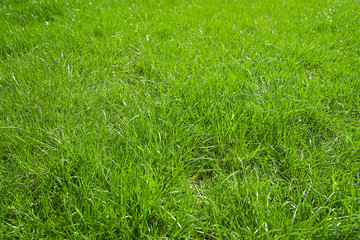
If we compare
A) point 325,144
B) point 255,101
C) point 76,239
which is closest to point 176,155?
point 76,239

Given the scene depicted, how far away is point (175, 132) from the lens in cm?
210

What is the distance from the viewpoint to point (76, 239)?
4.42 ft

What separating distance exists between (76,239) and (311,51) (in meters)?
3.36

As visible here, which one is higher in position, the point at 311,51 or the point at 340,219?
the point at 311,51

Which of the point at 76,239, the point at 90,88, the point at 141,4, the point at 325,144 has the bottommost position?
the point at 325,144

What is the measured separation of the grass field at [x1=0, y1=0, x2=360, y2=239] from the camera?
Result: 4.80ft

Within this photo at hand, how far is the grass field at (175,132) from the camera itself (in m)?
1.46

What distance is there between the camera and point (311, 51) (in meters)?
3.32

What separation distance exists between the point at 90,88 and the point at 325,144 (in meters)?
2.29

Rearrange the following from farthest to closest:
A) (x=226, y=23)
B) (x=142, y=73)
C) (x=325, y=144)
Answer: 1. (x=226, y=23)
2. (x=142, y=73)
3. (x=325, y=144)

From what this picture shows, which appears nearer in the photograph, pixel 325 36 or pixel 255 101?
pixel 255 101

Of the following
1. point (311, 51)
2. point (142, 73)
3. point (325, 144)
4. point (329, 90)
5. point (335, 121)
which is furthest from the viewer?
point (311, 51)

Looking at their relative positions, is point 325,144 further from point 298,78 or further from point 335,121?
point 298,78

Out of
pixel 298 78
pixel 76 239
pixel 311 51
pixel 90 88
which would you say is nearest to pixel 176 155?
pixel 76 239
